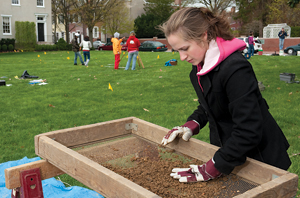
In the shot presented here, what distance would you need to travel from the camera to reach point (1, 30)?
3572 cm

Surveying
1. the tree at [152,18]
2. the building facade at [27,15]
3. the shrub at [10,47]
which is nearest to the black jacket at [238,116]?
the shrub at [10,47]

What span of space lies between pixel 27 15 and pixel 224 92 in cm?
4047

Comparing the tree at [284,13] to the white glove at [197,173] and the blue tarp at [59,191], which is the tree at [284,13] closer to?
the blue tarp at [59,191]

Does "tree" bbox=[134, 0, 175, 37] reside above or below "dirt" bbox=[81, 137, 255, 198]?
above

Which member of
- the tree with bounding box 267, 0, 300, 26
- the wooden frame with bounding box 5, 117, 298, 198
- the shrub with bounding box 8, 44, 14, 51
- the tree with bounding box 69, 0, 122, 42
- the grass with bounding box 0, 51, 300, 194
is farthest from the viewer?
the tree with bounding box 69, 0, 122, 42

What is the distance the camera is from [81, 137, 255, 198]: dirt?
223cm

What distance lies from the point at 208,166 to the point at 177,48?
0.84m

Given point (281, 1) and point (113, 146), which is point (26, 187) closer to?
point (113, 146)

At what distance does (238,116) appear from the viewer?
74.8 inches

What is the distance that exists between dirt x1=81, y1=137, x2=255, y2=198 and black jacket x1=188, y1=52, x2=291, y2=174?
0.71ft

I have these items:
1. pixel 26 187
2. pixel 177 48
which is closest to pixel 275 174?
pixel 177 48

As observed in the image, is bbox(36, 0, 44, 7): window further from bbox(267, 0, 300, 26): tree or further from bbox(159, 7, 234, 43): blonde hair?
bbox(159, 7, 234, 43): blonde hair

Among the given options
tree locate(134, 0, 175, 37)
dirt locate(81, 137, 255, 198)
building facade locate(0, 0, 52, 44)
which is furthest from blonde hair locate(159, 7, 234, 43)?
tree locate(134, 0, 175, 37)

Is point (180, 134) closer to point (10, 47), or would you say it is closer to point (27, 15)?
point (10, 47)
